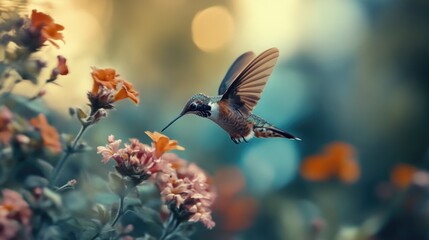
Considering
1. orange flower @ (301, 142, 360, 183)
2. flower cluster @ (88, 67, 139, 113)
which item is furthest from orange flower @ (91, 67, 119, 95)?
orange flower @ (301, 142, 360, 183)

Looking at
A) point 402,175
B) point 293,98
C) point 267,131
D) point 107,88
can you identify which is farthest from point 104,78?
point 402,175

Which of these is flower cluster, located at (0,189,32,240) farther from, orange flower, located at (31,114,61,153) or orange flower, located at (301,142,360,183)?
orange flower, located at (301,142,360,183)

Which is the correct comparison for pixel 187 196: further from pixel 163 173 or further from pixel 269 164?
pixel 269 164

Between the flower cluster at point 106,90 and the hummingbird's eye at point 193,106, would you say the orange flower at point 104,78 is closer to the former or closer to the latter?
the flower cluster at point 106,90

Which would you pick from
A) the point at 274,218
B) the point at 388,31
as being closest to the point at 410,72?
the point at 388,31

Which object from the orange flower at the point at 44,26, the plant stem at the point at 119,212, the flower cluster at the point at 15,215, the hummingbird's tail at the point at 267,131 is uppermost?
the orange flower at the point at 44,26

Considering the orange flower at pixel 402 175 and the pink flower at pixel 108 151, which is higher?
the pink flower at pixel 108 151

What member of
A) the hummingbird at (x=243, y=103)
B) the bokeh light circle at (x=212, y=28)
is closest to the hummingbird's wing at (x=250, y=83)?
the hummingbird at (x=243, y=103)
